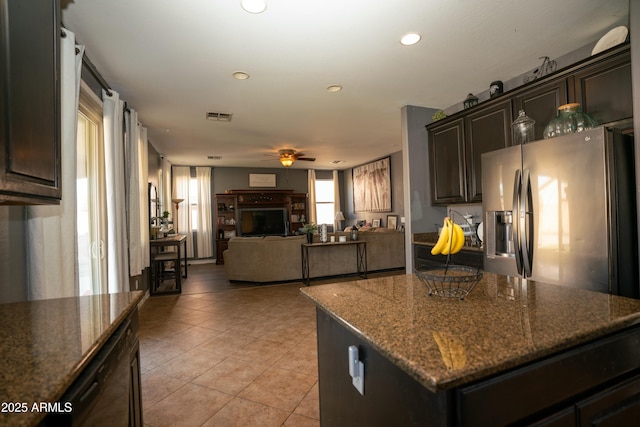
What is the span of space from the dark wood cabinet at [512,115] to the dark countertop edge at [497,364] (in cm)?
206

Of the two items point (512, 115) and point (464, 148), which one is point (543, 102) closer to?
point (512, 115)

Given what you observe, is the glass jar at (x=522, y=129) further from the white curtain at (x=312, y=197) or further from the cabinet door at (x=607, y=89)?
the white curtain at (x=312, y=197)

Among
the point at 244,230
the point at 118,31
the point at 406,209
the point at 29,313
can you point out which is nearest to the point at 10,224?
the point at 29,313

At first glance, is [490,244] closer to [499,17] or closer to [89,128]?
[499,17]

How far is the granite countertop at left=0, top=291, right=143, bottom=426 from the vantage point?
70 cm

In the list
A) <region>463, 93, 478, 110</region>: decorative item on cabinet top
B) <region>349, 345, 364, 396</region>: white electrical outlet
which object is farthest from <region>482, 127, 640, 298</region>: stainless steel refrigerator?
<region>349, 345, 364, 396</region>: white electrical outlet

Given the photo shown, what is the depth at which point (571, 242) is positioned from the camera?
204 cm

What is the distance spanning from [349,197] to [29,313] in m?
8.80

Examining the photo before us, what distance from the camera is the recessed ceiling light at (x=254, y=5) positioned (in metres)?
2.02

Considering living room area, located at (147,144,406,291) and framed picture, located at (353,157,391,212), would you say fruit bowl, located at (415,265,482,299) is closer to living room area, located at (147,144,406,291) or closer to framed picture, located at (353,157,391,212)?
living room area, located at (147,144,406,291)

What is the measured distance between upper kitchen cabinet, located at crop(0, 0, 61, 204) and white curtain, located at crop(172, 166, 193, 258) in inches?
288

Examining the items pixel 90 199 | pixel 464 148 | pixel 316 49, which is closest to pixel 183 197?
pixel 90 199

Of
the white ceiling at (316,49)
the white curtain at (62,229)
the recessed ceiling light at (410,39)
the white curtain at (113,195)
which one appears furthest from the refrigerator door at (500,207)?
the white curtain at (113,195)

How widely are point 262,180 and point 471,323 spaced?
830cm
